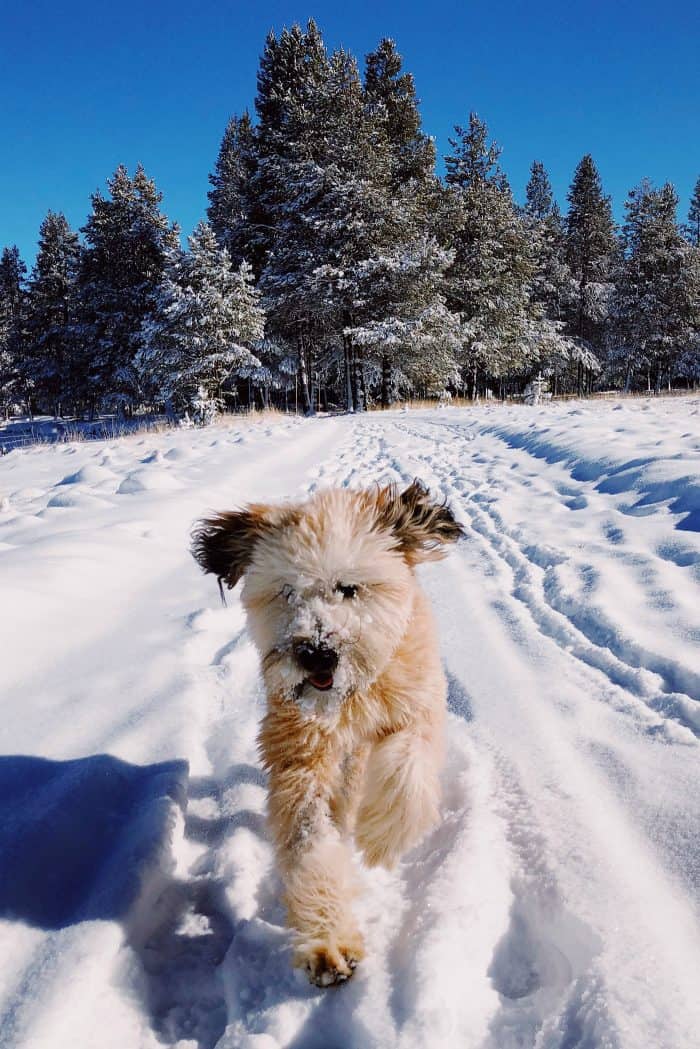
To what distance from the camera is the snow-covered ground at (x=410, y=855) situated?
61.8 inches

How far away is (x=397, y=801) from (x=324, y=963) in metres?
0.50

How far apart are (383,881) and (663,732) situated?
1343 mm

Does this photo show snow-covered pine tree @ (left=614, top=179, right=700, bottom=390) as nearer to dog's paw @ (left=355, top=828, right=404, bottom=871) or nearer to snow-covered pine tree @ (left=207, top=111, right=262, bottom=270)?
snow-covered pine tree @ (left=207, top=111, right=262, bottom=270)

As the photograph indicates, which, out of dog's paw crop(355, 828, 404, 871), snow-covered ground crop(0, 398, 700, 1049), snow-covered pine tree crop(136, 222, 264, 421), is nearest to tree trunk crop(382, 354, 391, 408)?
snow-covered pine tree crop(136, 222, 264, 421)

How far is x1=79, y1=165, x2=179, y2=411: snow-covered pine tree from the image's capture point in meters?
32.1

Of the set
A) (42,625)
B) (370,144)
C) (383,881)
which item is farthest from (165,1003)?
(370,144)

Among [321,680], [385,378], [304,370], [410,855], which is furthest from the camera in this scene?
[304,370]

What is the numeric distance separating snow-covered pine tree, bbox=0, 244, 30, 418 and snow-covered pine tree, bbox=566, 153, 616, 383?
126ft

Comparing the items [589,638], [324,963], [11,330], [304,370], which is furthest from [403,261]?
[11,330]

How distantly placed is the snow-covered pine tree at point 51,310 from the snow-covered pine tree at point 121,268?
6.60 metres

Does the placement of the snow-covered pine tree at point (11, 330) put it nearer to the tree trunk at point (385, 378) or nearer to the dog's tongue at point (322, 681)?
the tree trunk at point (385, 378)

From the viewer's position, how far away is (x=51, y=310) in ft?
134

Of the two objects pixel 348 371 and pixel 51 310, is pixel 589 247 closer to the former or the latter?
pixel 348 371

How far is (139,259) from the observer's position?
107ft
